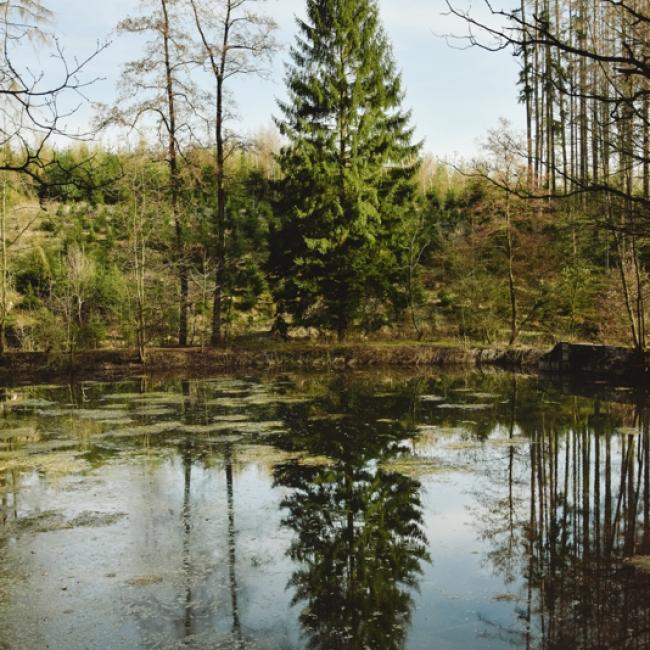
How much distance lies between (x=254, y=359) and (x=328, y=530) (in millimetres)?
16005

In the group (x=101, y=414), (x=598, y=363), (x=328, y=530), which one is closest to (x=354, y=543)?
(x=328, y=530)

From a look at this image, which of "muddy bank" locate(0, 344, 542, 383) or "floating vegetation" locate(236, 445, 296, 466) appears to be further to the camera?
"muddy bank" locate(0, 344, 542, 383)

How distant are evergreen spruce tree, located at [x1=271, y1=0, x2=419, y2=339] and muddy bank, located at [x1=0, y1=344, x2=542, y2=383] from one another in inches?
79.4

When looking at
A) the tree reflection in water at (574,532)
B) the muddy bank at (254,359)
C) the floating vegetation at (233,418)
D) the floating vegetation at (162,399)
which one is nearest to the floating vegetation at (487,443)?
the tree reflection in water at (574,532)

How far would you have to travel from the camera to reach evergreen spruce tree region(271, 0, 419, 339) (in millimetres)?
24547

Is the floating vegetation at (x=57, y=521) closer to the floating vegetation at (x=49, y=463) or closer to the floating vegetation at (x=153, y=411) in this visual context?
the floating vegetation at (x=49, y=463)

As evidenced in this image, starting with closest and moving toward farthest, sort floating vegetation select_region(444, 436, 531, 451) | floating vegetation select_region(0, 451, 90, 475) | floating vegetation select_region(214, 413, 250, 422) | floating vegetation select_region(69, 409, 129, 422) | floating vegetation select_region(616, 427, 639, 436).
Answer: floating vegetation select_region(0, 451, 90, 475), floating vegetation select_region(444, 436, 531, 451), floating vegetation select_region(616, 427, 639, 436), floating vegetation select_region(214, 413, 250, 422), floating vegetation select_region(69, 409, 129, 422)

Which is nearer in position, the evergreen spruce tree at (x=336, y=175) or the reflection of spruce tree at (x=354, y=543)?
the reflection of spruce tree at (x=354, y=543)

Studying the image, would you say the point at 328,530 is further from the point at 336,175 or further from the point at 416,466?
the point at 336,175

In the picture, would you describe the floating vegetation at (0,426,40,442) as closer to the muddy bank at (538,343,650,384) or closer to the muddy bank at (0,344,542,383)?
the muddy bank at (0,344,542,383)

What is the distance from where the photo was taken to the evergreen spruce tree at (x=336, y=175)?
966 inches

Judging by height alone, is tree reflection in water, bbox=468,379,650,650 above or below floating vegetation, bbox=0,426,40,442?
below

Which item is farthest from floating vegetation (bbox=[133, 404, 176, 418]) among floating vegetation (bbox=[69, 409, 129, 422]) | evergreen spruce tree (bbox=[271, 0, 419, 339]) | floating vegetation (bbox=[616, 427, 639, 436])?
evergreen spruce tree (bbox=[271, 0, 419, 339])

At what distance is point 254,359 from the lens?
2255 cm
